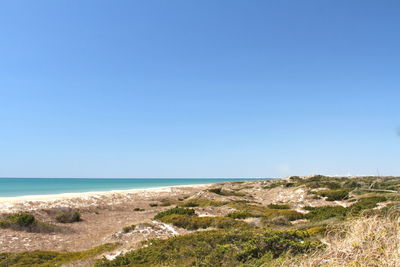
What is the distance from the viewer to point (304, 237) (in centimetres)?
975

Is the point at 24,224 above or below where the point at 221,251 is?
below

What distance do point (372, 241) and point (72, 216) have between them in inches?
885

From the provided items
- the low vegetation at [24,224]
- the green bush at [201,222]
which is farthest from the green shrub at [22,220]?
the green bush at [201,222]

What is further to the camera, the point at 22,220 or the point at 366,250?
the point at 22,220

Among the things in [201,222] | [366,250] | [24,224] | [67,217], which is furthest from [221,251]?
[67,217]

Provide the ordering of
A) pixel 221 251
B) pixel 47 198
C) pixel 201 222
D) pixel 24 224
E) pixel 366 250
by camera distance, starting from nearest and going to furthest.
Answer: pixel 366 250 → pixel 221 251 → pixel 201 222 → pixel 24 224 → pixel 47 198

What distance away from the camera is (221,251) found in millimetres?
8273

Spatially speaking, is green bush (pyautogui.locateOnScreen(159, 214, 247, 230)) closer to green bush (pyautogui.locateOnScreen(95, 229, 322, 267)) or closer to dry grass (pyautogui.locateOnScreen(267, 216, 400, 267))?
green bush (pyautogui.locateOnScreen(95, 229, 322, 267))

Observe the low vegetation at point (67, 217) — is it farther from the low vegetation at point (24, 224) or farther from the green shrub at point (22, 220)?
the green shrub at point (22, 220)

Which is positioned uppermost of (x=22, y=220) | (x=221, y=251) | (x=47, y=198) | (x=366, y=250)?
(x=366, y=250)

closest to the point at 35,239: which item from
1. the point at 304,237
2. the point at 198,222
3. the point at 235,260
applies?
the point at 198,222

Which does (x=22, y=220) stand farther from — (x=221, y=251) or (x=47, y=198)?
(x=47, y=198)

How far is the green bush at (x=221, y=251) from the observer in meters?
7.75

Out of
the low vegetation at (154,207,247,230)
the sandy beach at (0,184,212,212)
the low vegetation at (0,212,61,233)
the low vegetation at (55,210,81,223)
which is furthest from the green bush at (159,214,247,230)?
the sandy beach at (0,184,212,212)
